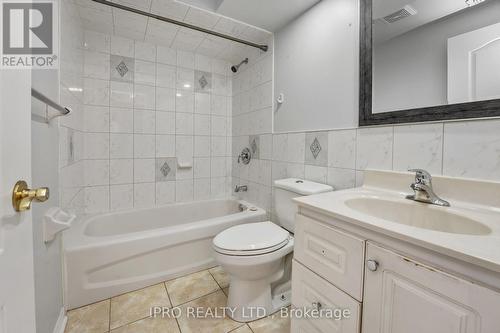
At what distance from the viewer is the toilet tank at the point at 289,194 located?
135 cm

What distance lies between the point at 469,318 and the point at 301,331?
26.8 inches

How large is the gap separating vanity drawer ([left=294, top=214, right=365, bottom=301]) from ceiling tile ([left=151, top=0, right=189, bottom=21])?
1704mm

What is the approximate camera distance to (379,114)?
1.12 m

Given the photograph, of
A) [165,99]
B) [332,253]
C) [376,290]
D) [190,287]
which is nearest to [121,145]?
[165,99]

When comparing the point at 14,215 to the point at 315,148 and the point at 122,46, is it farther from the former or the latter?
the point at 122,46

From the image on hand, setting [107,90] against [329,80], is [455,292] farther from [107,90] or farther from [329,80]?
[107,90]

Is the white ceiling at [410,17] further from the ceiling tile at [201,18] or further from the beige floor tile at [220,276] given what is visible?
the beige floor tile at [220,276]

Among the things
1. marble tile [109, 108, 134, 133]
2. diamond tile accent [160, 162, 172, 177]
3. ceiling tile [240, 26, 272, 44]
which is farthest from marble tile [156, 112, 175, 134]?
ceiling tile [240, 26, 272, 44]

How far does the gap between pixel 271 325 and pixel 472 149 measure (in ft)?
4.31

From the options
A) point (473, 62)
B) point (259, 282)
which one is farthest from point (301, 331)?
point (473, 62)

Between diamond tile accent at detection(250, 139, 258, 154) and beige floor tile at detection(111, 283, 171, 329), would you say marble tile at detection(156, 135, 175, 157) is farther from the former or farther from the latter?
beige floor tile at detection(111, 283, 171, 329)

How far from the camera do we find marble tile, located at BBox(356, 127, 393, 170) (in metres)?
1.09

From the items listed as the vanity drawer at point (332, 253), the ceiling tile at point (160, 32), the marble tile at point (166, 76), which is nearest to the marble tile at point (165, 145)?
the marble tile at point (166, 76)

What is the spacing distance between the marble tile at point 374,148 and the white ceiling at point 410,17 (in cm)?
48
